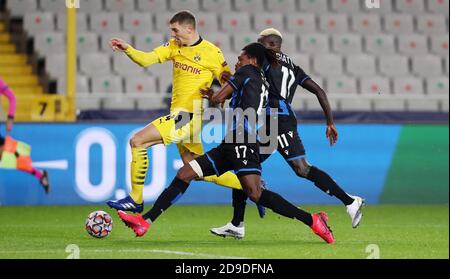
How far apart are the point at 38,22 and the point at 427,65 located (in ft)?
20.6

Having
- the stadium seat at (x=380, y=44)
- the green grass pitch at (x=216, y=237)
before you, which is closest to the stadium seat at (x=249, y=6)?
the stadium seat at (x=380, y=44)

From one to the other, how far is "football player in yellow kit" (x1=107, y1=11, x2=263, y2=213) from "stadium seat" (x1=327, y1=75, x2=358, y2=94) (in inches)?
296

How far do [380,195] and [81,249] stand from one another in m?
7.11

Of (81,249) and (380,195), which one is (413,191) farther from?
(81,249)

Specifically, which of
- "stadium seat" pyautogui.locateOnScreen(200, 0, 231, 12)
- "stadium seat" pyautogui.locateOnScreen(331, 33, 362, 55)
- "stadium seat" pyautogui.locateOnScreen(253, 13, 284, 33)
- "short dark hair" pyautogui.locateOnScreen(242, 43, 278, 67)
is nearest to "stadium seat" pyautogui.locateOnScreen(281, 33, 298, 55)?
"stadium seat" pyautogui.locateOnScreen(253, 13, 284, 33)

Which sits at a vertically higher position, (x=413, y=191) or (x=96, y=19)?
(x=96, y=19)

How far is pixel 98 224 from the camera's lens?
34.7 ft

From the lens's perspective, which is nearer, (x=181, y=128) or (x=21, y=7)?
(x=181, y=128)

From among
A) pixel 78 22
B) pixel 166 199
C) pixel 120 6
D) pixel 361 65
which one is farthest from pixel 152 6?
pixel 166 199

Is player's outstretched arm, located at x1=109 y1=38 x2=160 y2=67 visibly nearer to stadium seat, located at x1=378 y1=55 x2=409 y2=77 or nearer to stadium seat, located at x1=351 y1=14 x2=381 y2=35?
stadium seat, located at x1=378 y1=55 x2=409 y2=77

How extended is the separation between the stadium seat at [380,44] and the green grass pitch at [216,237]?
5.05 m

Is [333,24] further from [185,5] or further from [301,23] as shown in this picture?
[185,5]
